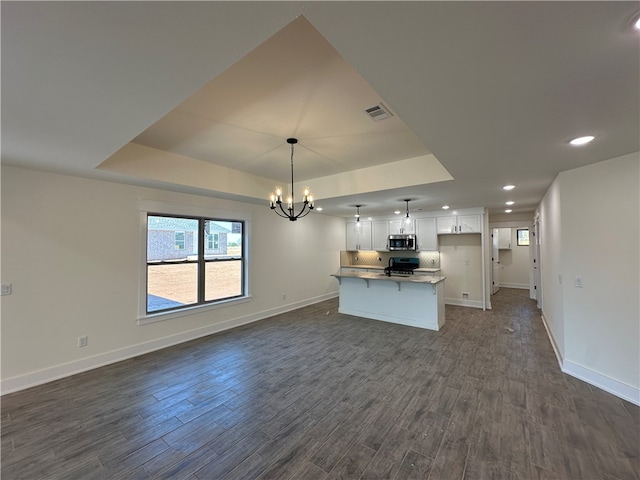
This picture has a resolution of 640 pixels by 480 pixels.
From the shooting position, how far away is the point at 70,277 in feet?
11.0

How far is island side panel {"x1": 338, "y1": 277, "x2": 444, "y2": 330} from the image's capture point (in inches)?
198

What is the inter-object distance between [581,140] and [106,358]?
5.87m

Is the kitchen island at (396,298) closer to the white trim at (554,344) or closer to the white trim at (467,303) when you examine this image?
the white trim at (554,344)

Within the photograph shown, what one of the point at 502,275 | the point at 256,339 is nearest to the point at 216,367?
the point at 256,339

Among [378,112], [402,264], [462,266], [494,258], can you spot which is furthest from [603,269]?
[494,258]

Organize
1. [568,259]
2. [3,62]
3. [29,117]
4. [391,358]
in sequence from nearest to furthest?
[3,62], [29,117], [568,259], [391,358]

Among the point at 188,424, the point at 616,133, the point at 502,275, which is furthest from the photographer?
→ the point at 502,275

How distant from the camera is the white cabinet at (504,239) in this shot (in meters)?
9.23

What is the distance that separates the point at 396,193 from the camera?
4547mm

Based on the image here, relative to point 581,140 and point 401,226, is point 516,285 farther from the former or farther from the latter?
point 581,140

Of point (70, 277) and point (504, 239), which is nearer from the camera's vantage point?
point (70, 277)

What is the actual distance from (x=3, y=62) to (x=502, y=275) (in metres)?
11.6

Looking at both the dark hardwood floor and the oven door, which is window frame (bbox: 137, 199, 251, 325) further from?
the oven door

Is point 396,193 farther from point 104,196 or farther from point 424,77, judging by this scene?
point 104,196
